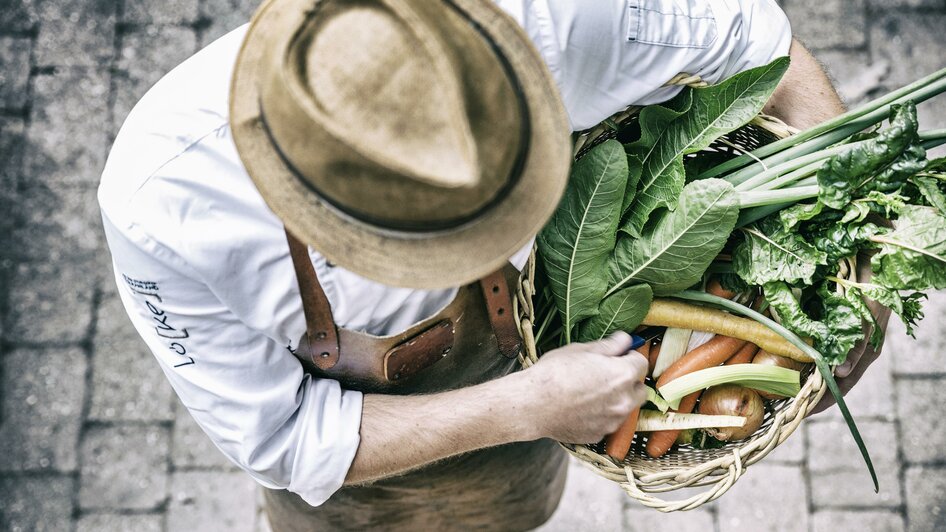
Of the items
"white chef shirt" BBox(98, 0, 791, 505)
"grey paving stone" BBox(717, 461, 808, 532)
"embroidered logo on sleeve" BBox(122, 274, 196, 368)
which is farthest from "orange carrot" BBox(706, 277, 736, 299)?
"grey paving stone" BBox(717, 461, 808, 532)

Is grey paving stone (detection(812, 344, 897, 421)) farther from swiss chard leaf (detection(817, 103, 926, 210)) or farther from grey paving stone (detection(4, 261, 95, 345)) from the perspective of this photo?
grey paving stone (detection(4, 261, 95, 345))

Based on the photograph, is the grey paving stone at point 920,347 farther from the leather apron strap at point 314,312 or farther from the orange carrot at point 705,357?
the leather apron strap at point 314,312

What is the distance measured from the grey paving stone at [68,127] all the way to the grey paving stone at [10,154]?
0.11 ft

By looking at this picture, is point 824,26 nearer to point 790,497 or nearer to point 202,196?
point 790,497

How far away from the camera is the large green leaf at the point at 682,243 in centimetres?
175

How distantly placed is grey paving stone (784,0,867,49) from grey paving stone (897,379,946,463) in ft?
4.51

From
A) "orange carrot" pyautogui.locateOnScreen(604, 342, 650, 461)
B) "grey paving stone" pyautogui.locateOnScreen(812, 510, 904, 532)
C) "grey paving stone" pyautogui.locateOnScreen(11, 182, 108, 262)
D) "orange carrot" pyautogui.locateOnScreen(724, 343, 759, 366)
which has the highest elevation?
"orange carrot" pyautogui.locateOnScreen(724, 343, 759, 366)

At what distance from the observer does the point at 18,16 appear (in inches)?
132

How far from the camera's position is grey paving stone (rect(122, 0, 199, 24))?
3.32 metres

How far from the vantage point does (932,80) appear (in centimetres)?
179

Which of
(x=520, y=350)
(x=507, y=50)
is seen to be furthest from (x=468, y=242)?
(x=520, y=350)

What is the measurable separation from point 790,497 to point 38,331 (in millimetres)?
2934

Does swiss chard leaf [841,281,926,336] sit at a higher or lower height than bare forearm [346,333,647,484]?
higher

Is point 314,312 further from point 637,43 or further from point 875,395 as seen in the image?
point 875,395
